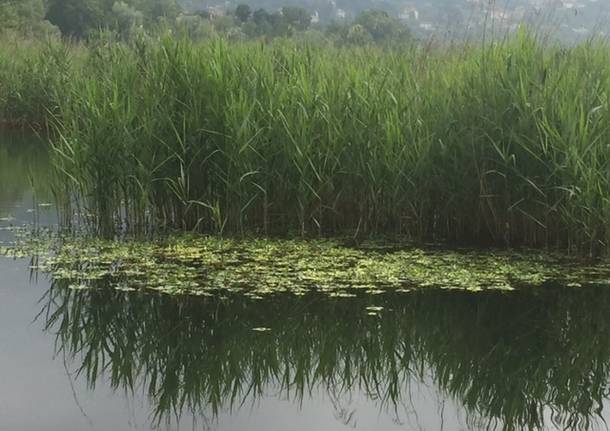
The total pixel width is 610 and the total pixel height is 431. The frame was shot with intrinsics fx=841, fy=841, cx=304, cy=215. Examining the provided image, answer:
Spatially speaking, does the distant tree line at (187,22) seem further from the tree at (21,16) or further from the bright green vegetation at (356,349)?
the bright green vegetation at (356,349)

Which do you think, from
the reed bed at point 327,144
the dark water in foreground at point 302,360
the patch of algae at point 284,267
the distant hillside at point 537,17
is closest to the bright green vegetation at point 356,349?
the dark water in foreground at point 302,360

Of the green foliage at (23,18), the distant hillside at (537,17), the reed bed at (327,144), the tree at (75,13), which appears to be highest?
the tree at (75,13)

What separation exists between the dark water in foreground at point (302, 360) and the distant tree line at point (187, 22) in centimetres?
277

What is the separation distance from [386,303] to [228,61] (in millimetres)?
2399

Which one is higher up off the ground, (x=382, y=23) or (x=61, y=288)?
(x=382, y=23)

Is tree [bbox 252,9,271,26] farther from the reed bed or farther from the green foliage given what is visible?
the reed bed

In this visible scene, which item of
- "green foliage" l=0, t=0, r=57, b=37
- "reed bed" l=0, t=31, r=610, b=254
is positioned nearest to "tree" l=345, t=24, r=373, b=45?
"reed bed" l=0, t=31, r=610, b=254

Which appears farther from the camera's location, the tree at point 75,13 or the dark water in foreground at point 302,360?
the tree at point 75,13

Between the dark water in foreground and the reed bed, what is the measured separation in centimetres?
103

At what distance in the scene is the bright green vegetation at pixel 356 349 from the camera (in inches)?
148

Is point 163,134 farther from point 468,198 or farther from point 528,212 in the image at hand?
point 528,212

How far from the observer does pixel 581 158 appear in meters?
5.24

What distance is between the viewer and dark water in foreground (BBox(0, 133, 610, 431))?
11.8 ft

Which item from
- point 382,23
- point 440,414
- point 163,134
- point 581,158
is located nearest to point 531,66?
point 581,158
